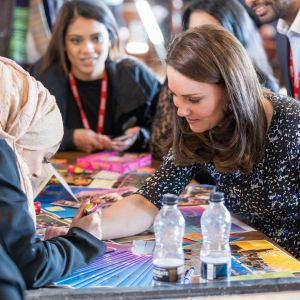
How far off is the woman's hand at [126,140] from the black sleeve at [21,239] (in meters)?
2.05

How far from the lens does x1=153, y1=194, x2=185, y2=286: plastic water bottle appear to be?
5.82 ft

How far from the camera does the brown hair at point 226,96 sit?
83.2 inches

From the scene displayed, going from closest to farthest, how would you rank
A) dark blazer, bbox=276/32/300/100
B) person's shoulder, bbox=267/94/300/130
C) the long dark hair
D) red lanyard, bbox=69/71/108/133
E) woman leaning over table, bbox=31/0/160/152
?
1. person's shoulder, bbox=267/94/300/130
2. the long dark hair
3. dark blazer, bbox=276/32/300/100
4. woman leaning over table, bbox=31/0/160/152
5. red lanyard, bbox=69/71/108/133

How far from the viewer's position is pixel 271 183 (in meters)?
2.31

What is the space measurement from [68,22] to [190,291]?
8.59 feet

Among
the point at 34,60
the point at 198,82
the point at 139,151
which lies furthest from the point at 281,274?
the point at 34,60

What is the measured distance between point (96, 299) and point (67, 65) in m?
2.61

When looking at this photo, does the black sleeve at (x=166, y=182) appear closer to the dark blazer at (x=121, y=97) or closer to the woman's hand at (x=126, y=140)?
the woman's hand at (x=126, y=140)

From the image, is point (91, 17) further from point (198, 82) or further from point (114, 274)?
point (114, 274)

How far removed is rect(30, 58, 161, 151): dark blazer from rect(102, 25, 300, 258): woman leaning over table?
1.64 metres

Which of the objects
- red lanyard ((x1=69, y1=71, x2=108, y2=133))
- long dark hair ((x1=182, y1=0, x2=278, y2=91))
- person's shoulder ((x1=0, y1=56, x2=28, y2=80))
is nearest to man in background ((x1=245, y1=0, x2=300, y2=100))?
long dark hair ((x1=182, y1=0, x2=278, y2=91))

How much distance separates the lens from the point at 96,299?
1718mm

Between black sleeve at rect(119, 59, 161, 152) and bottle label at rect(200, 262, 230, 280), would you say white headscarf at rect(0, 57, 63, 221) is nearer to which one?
bottle label at rect(200, 262, 230, 280)

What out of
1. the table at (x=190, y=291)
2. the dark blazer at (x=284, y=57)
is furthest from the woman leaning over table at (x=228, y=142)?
the dark blazer at (x=284, y=57)
